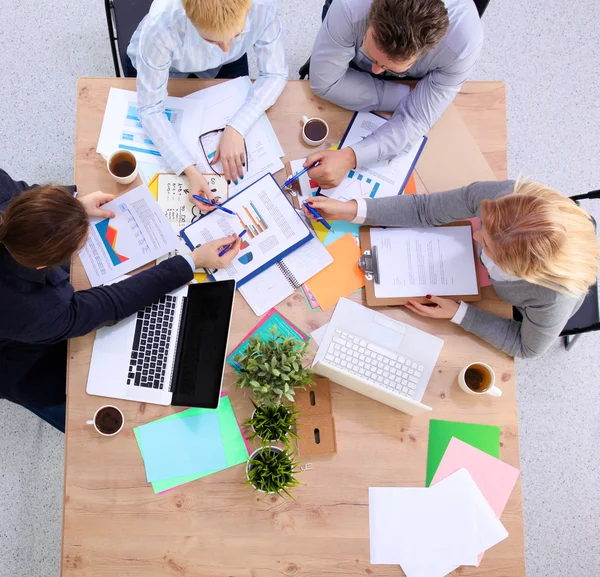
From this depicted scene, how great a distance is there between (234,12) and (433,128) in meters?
0.64

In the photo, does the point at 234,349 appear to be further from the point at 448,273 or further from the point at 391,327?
the point at 448,273

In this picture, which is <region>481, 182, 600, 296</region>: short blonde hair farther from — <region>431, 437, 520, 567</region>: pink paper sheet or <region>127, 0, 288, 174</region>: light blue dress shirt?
<region>127, 0, 288, 174</region>: light blue dress shirt

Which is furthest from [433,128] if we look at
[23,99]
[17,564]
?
[17,564]

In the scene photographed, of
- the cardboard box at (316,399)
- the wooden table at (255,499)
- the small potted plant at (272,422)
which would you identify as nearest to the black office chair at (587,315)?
the wooden table at (255,499)

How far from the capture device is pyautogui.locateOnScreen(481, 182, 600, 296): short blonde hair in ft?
3.81

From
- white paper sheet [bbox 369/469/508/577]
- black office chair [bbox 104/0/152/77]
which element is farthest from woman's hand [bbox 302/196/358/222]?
black office chair [bbox 104/0/152/77]

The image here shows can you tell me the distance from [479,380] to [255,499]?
64cm

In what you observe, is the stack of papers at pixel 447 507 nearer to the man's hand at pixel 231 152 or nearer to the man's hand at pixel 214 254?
the man's hand at pixel 214 254

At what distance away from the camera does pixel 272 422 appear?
119 centimetres

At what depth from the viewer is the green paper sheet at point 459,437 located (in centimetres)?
128

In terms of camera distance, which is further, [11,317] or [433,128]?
[433,128]

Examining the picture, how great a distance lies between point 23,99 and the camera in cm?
214

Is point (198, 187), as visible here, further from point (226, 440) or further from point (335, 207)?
point (226, 440)

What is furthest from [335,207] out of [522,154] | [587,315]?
[522,154]
